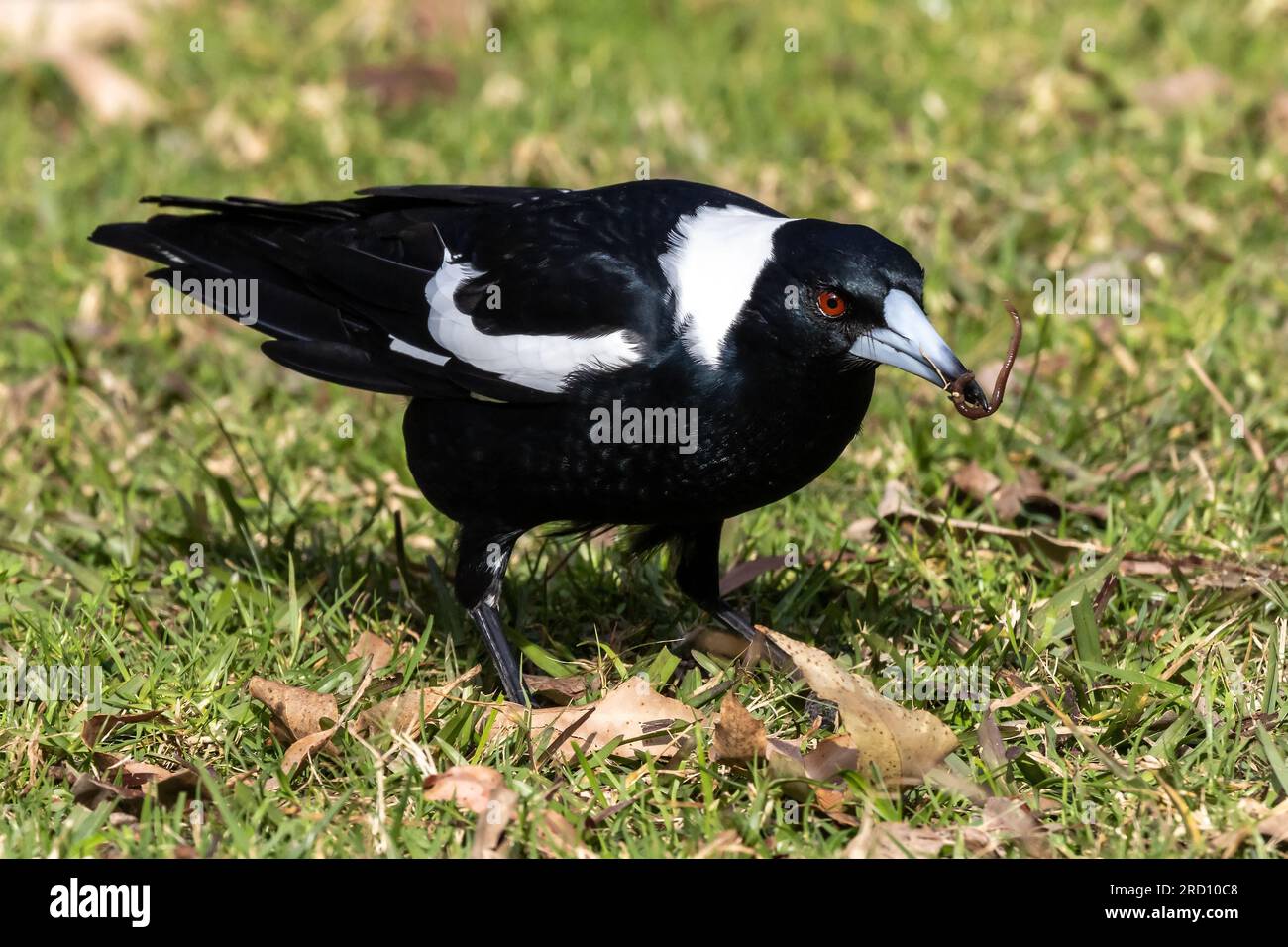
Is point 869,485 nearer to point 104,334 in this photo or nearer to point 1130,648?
point 1130,648

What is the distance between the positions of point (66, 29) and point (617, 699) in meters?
5.07

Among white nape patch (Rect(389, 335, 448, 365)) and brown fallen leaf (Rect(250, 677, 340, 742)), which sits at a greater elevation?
white nape patch (Rect(389, 335, 448, 365))

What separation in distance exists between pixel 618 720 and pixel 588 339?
78cm

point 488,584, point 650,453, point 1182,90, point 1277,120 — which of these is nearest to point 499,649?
point 488,584

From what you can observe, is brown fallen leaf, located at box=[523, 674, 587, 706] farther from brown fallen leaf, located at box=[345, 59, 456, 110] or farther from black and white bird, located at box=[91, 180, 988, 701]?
brown fallen leaf, located at box=[345, 59, 456, 110]

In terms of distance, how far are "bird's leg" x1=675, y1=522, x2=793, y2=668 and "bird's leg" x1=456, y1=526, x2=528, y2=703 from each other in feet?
1.40

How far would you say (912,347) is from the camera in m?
3.05

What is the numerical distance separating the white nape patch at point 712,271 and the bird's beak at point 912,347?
0.94 ft

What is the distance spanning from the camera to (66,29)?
713 cm

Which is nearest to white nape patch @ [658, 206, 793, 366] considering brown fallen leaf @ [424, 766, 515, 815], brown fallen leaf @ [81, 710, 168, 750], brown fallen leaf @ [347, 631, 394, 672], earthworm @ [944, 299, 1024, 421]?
earthworm @ [944, 299, 1024, 421]

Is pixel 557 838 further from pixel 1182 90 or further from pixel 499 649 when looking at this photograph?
pixel 1182 90

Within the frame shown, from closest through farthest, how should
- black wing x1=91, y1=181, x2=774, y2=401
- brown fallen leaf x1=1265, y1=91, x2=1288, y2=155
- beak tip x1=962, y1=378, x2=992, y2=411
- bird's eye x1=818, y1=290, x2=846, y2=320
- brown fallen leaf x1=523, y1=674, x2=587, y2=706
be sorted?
beak tip x1=962, y1=378, x2=992, y2=411, bird's eye x1=818, y1=290, x2=846, y2=320, black wing x1=91, y1=181, x2=774, y2=401, brown fallen leaf x1=523, y1=674, x2=587, y2=706, brown fallen leaf x1=1265, y1=91, x2=1288, y2=155

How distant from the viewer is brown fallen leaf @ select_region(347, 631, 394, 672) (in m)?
3.65
